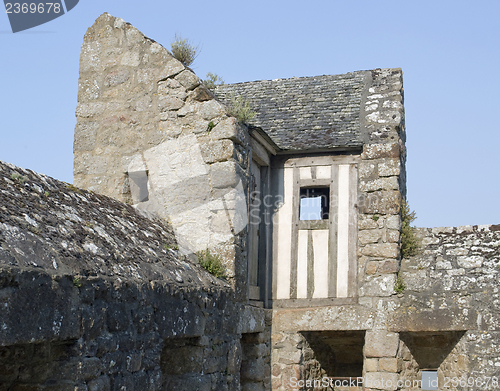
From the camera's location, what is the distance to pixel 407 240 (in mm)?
7746

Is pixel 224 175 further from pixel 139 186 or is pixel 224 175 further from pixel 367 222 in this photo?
pixel 367 222

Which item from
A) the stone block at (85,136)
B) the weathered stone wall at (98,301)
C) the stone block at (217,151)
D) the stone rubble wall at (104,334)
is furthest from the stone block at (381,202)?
the stone block at (85,136)

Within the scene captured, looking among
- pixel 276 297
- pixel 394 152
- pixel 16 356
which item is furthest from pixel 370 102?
pixel 16 356

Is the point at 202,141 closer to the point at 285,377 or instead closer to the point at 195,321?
the point at 195,321

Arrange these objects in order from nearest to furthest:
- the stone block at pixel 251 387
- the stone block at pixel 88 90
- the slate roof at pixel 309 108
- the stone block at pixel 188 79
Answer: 1. the stone block at pixel 188 79
2. the stone block at pixel 88 90
3. the stone block at pixel 251 387
4. the slate roof at pixel 309 108

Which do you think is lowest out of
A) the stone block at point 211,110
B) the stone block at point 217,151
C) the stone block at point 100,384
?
the stone block at point 100,384

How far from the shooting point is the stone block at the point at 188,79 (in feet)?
20.5

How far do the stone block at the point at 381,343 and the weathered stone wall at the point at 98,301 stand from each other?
2.18m

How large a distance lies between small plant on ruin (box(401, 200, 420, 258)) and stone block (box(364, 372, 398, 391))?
1.56 meters

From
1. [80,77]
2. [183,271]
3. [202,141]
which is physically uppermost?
[80,77]

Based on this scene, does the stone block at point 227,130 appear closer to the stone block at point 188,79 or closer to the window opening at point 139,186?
the stone block at point 188,79

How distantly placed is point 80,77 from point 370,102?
4.08 metres

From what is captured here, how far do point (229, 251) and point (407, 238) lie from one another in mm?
2985

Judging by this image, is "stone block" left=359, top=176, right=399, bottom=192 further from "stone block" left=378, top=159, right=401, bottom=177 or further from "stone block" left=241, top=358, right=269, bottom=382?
"stone block" left=241, top=358, right=269, bottom=382
